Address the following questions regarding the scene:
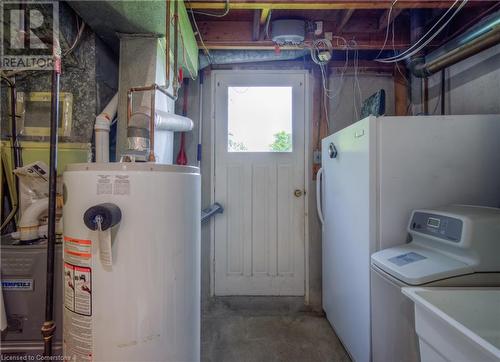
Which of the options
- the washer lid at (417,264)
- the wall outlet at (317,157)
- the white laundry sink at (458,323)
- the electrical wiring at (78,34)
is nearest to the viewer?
the white laundry sink at (458,323)

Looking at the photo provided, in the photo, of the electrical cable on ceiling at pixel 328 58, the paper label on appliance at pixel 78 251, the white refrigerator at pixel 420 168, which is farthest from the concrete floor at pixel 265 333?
the electrical cable on ceiling at pixel 328 58

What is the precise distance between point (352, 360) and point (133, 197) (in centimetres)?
179

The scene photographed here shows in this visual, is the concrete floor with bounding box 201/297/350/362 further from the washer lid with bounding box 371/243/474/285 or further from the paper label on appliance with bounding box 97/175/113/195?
the paper label on appliance with bounding box 97/175/113/195

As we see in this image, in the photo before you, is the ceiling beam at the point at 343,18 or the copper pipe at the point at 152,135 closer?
the copper pipe at the point at 152,135

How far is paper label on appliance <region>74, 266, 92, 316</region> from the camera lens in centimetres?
89

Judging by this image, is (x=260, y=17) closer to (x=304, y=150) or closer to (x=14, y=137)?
(x=304, y=150)

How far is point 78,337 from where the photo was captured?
92cm

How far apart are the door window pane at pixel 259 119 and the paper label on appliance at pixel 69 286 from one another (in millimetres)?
1736

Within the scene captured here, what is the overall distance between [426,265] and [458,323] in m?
0.38

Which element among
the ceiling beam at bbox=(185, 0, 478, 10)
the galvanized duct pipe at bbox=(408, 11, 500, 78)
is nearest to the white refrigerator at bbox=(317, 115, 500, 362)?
the galvanized duct pipe at bbox=(408, 11, 500, 78)

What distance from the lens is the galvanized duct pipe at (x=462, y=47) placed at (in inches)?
60.2

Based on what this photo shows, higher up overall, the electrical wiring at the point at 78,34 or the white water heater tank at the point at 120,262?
the electrical wiring at the point at 78,34

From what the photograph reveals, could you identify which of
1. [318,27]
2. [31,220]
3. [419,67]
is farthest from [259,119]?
[31,220]

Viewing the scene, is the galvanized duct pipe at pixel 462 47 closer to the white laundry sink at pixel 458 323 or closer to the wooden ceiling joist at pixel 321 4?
the wooden ceiling joist at pixel 321 4
